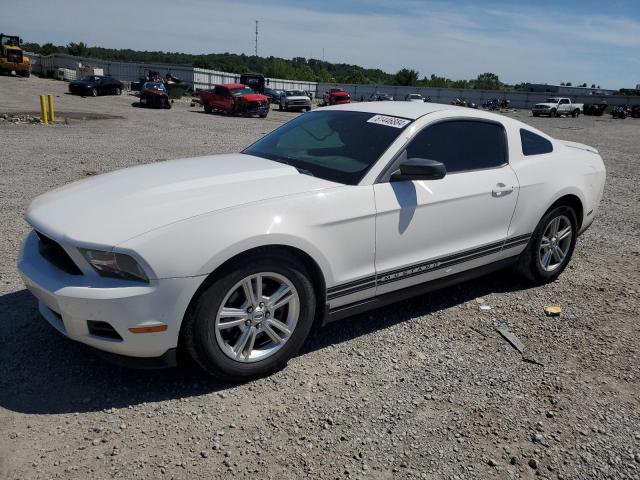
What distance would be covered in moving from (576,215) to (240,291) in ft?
11.4

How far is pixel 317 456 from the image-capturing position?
2.54 m

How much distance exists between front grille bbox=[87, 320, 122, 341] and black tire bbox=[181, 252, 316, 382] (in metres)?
0.35

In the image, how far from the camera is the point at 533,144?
454 cm

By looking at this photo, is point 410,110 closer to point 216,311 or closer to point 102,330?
point 216,311

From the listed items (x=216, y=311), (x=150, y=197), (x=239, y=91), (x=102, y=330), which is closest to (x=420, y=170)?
(x=216, y=311)

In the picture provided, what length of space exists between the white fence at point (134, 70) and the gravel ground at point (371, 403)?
50.6 metres

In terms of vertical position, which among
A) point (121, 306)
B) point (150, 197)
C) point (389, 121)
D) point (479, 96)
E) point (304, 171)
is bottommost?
point (121, 306)

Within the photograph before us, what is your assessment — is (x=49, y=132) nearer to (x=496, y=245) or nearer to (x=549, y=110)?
(x=496, y=245)

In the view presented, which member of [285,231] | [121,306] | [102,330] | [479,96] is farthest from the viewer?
[479,96]

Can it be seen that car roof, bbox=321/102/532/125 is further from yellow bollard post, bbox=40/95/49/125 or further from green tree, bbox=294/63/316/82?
green tree, bbox=294/63/316/82

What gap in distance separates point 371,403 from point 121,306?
58.0 inches

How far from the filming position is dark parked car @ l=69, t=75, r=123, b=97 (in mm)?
34219

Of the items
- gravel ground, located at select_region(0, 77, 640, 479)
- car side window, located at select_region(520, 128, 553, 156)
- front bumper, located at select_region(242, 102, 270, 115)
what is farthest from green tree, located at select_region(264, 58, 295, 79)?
gravel ground, located at select_region(0, 77, 640, 479)

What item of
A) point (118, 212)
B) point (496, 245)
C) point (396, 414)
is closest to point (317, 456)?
point (396, 414)
